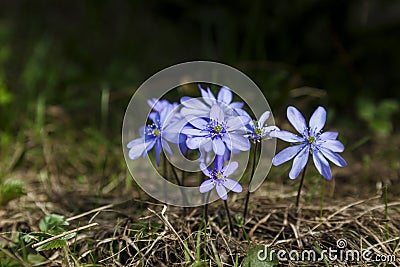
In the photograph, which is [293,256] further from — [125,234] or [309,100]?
[309,100]

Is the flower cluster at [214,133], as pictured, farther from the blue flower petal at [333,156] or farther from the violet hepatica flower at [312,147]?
the blue flower petal at [333,156]

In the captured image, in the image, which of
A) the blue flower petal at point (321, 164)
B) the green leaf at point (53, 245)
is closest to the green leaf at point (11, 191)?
the green leaf at point (53, 245)

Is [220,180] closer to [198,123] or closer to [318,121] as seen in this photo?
[198,123]

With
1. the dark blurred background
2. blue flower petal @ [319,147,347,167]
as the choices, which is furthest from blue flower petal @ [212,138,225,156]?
the dark blurred background

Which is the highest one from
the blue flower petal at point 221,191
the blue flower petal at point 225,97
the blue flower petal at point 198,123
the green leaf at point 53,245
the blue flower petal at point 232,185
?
the blue flower petal at point 225,97

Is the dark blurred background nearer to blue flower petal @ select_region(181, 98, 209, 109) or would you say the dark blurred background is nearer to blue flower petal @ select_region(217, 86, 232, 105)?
blue flower petal @ select_region(217, 86, 232, 105)

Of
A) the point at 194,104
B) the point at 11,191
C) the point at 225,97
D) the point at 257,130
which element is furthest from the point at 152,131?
the point at 11,191
